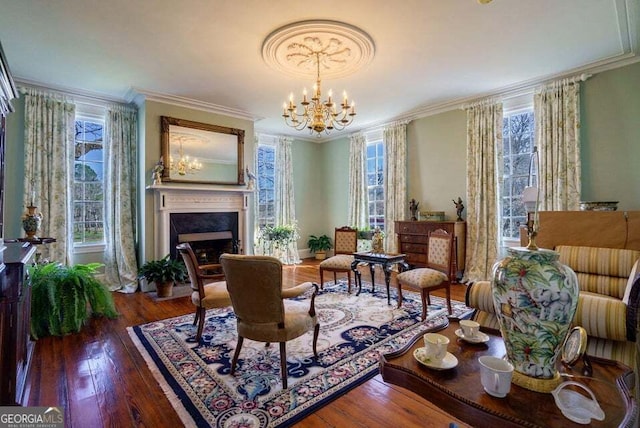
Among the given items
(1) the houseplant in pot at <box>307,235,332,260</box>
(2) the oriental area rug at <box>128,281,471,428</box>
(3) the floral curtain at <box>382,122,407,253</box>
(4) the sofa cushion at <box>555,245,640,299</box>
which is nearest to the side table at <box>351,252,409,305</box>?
(2) the oriental area rug at <box>128,281,471,428</box>

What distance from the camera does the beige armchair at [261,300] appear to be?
207cm

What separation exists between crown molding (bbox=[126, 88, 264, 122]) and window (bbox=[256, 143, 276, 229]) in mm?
1371

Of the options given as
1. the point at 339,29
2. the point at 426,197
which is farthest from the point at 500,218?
the point at 339,29

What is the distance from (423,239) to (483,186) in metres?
1.28

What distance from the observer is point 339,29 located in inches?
117

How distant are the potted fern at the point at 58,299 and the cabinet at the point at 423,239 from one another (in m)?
4.61

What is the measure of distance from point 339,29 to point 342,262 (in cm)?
296

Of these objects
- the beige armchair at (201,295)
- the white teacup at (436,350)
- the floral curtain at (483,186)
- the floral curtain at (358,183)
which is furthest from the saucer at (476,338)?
the floral curtain at (358,183)

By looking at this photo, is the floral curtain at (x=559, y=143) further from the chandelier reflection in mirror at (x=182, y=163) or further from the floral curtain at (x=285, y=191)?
the chandelier reflection in mirror at (x=182, y=163)

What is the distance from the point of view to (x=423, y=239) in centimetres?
524

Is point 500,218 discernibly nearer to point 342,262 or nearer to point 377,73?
point 342,262

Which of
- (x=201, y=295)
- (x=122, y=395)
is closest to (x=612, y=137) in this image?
(x=201, y=295)

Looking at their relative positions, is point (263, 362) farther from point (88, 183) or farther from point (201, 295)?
point (88, 183)

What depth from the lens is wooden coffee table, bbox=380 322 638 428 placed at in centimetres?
97
